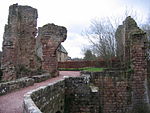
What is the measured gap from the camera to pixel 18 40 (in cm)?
1527

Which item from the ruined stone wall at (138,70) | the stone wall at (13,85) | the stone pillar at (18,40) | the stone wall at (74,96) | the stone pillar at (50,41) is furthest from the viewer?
the stone pillar at (18,40)

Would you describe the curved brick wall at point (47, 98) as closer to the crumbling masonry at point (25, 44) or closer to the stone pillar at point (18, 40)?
the crumbling masonry at point (25, 44)

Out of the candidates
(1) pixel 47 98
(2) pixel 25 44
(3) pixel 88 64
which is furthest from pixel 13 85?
(3) pixel 88 64

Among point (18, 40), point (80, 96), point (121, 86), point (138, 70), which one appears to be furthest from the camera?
point (18, 40)

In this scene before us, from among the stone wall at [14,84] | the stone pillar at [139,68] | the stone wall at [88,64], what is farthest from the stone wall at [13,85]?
the stone wall at [88,64]

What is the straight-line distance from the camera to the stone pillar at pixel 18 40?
14.7 meters

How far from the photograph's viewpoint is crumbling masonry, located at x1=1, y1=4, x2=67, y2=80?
44.9 ft

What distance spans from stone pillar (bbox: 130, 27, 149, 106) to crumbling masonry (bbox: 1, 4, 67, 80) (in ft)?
16.2

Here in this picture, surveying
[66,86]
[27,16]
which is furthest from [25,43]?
[66,86]

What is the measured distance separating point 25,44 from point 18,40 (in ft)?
2.05

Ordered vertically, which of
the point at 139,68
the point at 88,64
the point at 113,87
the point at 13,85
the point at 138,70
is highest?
the point at 88,64

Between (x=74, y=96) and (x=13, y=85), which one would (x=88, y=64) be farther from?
(x=13, y=85)

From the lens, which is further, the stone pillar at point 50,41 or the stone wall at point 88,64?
the stone wall at point 88,64

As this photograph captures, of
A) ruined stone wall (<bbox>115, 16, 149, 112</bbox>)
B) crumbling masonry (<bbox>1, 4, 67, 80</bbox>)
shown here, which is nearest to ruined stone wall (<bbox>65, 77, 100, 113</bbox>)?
ruined stone wall (<bbox>115, 16, 149, 112</bbox>)
